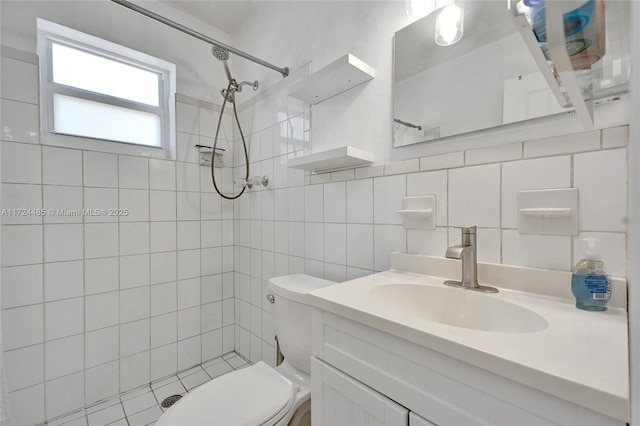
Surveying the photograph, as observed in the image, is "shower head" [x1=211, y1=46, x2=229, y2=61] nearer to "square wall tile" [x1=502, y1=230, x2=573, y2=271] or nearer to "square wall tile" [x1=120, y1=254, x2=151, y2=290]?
"square wall tile" [x1=120, y1=254, x2=151, y2=290]

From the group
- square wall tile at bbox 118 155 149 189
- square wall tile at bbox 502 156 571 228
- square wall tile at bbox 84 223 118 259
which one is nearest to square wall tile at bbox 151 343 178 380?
square wall tile at bbox 84 223 118 259

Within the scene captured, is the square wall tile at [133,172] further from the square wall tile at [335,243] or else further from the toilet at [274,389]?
the square wall tile at [335,243]

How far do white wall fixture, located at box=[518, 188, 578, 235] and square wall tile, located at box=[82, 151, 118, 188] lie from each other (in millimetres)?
1983

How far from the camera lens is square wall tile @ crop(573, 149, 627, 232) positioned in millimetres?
668

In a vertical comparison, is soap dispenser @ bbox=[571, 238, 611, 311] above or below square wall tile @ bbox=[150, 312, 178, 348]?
above

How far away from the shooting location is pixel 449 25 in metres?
0.97

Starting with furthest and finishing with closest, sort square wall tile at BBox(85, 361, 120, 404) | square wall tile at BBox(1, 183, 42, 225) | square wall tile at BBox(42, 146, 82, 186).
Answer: square wall tile at BBox(85, 361, 120, 404)
square wall tile at BBox(42, 146, 82, 186)
square wall tile at BBox(1, 183, 42, 225)

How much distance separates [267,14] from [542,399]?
2.17m

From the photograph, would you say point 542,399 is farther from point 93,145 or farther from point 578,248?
point 93,145

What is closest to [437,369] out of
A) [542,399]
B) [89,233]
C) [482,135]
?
[542,399]

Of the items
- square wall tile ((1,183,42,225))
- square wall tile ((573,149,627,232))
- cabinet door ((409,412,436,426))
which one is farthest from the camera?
square wall tile ((1,183,42,225))

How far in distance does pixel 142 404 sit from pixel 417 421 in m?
1.68

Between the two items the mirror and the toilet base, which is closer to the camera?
the mirror

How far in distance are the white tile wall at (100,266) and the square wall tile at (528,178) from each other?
54.0 inches
